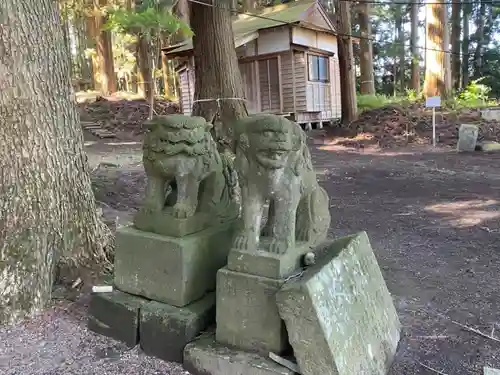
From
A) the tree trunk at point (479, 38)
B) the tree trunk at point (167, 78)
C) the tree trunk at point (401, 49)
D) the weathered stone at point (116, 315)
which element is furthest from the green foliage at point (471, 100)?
the weathered stone at point (116, 315)

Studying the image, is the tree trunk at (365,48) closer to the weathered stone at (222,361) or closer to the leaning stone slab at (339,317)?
the leaning stone slab at (339,317)

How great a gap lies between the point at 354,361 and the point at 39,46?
108 inches

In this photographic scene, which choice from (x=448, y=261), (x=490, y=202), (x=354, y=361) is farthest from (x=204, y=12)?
(x=354, y=361)

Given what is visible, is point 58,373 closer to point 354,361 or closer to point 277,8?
point 354,361

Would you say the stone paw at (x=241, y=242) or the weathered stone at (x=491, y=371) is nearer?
the weathered stone at (x=491, y=371)

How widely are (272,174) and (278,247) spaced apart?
0.36 meters

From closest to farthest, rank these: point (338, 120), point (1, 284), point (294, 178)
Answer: point (294, 178) → point (1, 284) → point (338, 120)

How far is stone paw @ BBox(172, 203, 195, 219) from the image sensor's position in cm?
255

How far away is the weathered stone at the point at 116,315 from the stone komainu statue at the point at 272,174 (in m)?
0.78

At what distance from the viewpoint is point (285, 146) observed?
7.02 feet

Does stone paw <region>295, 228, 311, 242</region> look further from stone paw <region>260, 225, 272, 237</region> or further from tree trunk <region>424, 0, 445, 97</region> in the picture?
tree trunk <region>424, 0, 445, 97</region>

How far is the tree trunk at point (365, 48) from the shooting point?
1609 centimetres

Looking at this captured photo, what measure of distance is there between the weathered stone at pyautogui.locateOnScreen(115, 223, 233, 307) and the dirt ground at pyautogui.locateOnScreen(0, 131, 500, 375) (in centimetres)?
36

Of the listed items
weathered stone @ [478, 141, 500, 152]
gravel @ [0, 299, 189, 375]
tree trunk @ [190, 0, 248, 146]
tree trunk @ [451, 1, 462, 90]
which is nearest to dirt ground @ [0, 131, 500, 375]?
gravel @ [0, 299, 189, 375]
